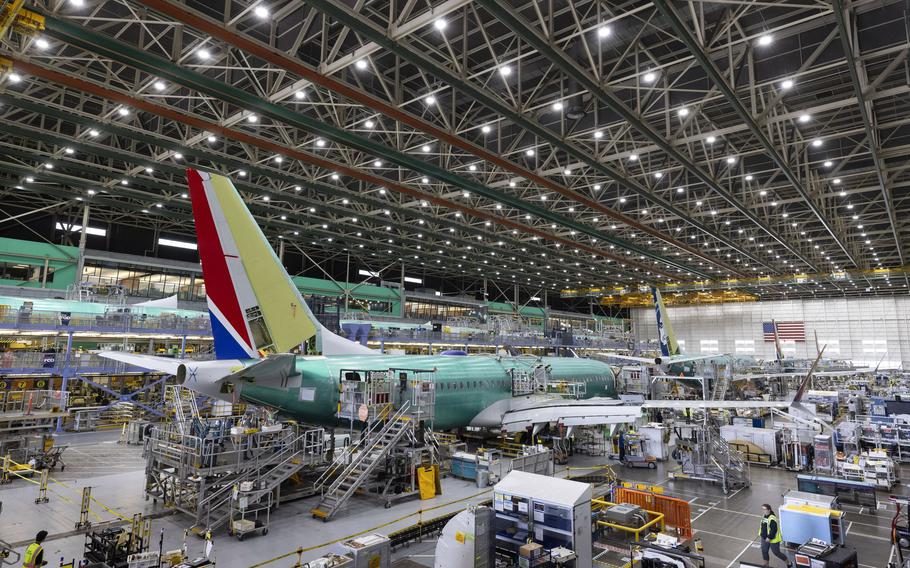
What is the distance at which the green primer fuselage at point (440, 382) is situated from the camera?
55.4 ft

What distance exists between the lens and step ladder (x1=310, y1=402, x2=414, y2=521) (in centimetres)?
1542

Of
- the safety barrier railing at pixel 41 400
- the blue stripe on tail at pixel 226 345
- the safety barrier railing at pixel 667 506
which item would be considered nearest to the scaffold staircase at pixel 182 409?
the blue stripe on tail at pixel 226 345

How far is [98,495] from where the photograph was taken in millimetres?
17031

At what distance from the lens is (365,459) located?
55.3ft

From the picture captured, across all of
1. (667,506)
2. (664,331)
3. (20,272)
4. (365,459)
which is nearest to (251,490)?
(365,459)

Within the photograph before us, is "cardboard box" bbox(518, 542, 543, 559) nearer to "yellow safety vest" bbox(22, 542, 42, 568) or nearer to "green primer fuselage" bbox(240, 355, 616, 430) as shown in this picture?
"yellow safety vest" bbox(22, 542, 42, 568)

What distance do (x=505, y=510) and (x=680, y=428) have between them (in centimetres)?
1565

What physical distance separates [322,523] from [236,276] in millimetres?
7930

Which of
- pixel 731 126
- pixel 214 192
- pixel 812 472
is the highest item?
pixel 731 126

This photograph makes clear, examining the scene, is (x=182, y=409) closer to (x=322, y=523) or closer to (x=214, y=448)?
(x=214, y=448)

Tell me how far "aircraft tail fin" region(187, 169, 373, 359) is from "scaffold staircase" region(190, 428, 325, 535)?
135 inches

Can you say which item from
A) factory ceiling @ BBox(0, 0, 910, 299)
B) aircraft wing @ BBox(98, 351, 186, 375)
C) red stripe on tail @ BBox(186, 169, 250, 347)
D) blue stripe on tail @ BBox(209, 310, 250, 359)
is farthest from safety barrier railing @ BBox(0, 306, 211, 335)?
red stripe on tail @ BBox(186, 169, 250, 347)

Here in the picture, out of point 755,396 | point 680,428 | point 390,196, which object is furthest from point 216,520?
point 755,396

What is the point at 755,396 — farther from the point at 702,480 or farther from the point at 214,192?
the point at 214,192
